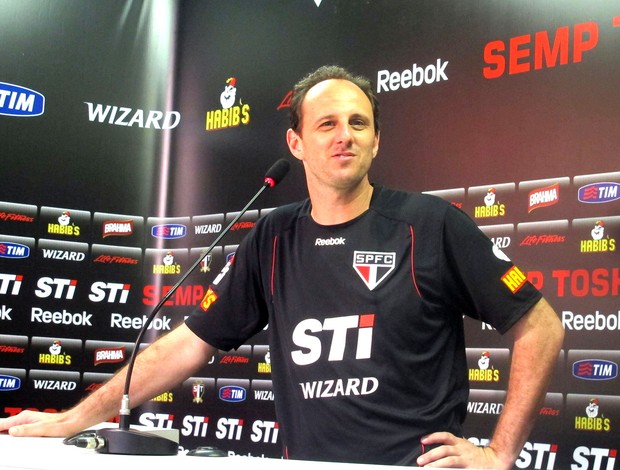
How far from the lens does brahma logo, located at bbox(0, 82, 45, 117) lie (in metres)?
4.94

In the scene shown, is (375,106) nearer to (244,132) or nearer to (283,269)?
(283,269)

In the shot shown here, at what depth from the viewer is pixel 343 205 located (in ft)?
6.89

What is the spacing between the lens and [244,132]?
16.8 feet

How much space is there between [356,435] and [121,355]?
349 cm

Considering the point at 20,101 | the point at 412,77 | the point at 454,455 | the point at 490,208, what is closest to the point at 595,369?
the point at 490,208

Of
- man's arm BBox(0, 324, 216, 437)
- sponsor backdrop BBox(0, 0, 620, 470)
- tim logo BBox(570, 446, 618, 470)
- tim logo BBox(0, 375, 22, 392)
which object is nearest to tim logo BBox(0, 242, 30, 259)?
sponsor backdrop BBox(0, 0, 620, 470)

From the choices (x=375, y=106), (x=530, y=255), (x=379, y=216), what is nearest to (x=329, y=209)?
(x=379, y=216)

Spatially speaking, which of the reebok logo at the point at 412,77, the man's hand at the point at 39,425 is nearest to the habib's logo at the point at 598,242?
the reebok logo at the point at 412,77

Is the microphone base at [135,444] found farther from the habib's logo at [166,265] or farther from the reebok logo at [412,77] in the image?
the habib's logo at [166,265]

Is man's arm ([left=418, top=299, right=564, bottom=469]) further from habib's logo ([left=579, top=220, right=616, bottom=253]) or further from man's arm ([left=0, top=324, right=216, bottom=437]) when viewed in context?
habib's logo ([left=579, top=220, right=616, bottom=253])

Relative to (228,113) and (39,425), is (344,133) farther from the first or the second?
(228,113)

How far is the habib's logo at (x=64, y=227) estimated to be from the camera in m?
5.02

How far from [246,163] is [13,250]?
55.2 inches

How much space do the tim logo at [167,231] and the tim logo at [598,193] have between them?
253cm
